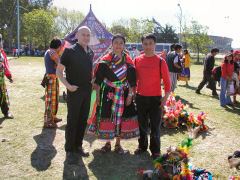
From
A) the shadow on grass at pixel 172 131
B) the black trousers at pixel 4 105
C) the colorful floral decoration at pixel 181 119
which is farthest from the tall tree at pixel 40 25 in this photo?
the shadow on grass at pixel 172 131

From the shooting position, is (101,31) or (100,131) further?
(101,31)

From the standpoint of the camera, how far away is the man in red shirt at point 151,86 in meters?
3.41

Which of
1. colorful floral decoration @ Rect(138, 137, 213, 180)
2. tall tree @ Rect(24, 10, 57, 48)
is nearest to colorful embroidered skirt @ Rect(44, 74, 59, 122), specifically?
colorful floral decoration @ Rect(138, 137, 213, 180)

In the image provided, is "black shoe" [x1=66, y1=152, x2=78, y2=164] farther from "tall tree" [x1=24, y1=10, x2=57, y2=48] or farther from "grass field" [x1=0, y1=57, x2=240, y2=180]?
"tall tree" [x1=24, y1=10, x2=57, y2=48]

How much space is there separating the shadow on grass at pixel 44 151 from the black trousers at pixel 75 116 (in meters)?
0.39

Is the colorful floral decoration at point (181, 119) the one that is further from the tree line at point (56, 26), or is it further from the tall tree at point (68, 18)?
the tall tree at point (68, 18)

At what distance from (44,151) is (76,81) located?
1.48 metres

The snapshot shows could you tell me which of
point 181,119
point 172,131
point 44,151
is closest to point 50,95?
point 44,151

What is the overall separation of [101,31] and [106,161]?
4.68 metres

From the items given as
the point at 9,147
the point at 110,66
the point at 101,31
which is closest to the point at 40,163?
the point at 9,147

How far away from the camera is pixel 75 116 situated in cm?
344

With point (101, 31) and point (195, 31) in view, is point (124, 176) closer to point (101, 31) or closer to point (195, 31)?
point (101, 31)

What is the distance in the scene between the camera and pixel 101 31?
23.3 feet

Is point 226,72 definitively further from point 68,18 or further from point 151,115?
point 68,18
